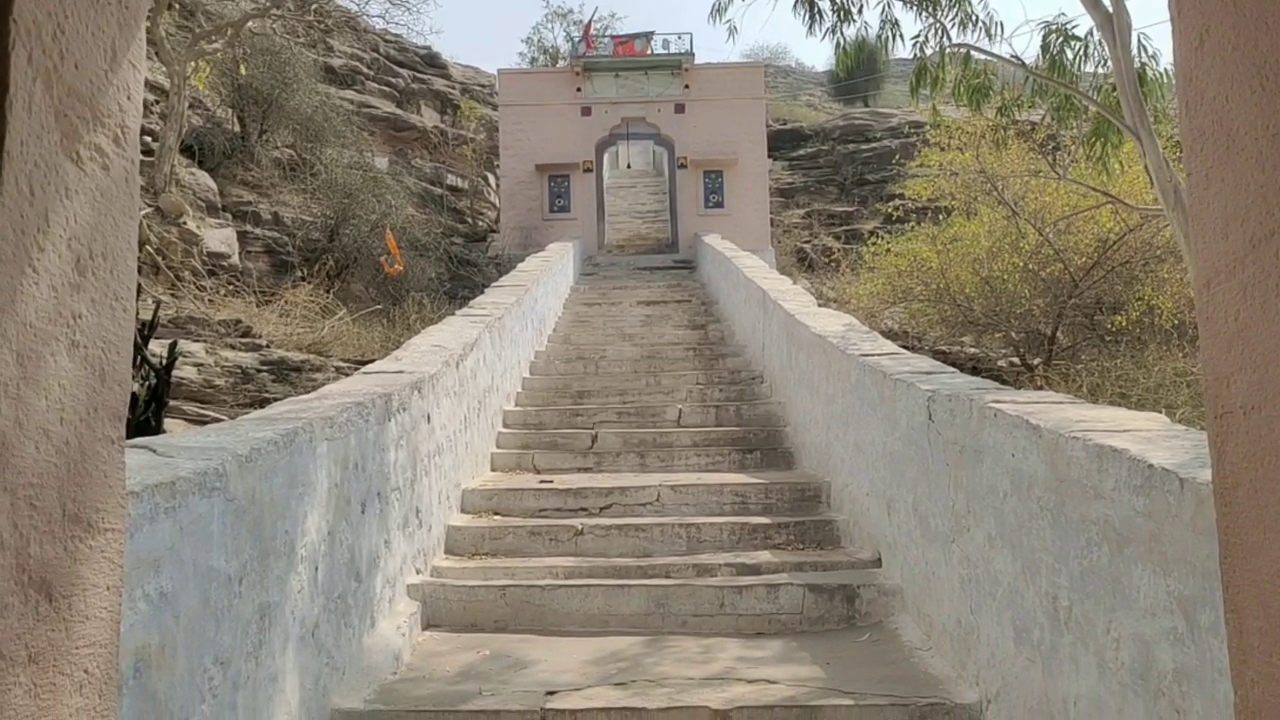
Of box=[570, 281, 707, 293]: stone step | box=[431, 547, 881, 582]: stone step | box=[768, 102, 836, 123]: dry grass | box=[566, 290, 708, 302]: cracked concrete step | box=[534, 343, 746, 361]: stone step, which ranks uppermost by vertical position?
box=[768, 102, 836, 123]: dry grass

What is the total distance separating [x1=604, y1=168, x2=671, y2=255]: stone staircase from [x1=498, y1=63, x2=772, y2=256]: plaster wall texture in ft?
9.80

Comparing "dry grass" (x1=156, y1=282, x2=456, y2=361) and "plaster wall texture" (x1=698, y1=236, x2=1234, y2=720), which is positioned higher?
"dry grass" (x1=156, y1=282, x2=456, y2=361)

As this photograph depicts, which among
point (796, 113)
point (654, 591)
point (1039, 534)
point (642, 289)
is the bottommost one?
point (654, 591)

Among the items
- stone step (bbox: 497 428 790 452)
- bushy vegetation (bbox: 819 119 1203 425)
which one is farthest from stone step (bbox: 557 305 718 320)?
stone step (bbox: 497 428 790 452)

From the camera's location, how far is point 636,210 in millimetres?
22656

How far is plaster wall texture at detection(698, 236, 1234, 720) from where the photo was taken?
76.0 inches

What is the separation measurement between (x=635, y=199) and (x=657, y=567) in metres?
19.0

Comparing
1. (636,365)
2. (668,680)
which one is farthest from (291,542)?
(636,365)

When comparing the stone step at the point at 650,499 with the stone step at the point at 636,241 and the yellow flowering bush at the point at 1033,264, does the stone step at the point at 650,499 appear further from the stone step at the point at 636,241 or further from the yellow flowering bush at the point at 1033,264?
the stone step at the point at 636,241

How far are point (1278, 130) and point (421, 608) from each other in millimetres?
3718

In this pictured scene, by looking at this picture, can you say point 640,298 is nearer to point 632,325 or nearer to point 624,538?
point 632,325

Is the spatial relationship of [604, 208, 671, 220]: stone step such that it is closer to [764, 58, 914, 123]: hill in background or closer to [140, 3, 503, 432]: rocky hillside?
[140, 3, 503, 432]: rocky hillside

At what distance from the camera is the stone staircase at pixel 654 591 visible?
3430 millimetres

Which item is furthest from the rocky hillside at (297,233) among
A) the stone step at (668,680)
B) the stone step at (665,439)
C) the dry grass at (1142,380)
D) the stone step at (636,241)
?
the dry grass at (1142,380)
